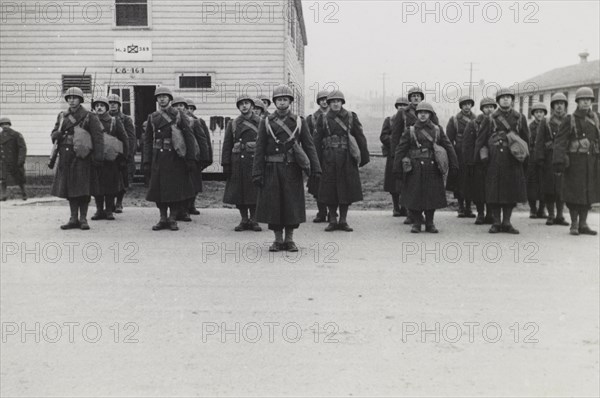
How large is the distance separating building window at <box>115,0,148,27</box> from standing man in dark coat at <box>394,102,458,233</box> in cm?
1078

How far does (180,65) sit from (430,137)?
33.4 ft

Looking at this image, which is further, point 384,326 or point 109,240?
point 109,240

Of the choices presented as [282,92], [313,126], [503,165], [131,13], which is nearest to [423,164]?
[503,165]

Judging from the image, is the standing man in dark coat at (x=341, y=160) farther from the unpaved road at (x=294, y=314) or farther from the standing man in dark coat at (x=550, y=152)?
the standing man in dark coat at (x=550, y=152)

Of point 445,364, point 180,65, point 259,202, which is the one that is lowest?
point 445,364

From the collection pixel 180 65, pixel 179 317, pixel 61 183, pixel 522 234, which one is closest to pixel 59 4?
pixel 180 65

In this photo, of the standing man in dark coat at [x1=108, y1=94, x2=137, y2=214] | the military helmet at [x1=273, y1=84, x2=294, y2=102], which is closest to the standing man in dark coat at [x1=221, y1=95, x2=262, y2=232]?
the military helmet at [x1=273, y1=84, x2=294, y2=102]

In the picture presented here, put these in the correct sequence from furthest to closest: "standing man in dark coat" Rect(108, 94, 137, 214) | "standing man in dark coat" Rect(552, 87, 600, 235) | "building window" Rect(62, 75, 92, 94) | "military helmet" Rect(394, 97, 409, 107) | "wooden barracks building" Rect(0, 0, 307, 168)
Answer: "building window" Rect(62, 75, 92, 94) → "wooden barracks building" Rect(0, 0, 307, 168) → "standing man in dark coat" Rect(108, 94, 137, 214) → "military helmet" Rect(394, 97, 409, 107) → "standing man in dark coat" Rect(552, 87, 600, 235)

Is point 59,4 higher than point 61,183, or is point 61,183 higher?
point 59,4

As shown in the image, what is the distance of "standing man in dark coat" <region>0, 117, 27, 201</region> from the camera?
49.1 feet

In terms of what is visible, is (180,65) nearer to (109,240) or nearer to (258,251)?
(109,240)

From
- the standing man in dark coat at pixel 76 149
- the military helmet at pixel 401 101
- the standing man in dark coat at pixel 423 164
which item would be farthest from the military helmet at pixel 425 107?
the standing man in dark coat at pixel 76 149

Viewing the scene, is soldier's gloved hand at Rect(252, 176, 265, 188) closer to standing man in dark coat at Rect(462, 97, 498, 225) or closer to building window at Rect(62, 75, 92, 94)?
standing man in dark coat at Rect(462, 97, 498, 225)

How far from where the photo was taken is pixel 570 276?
25.3 feet
